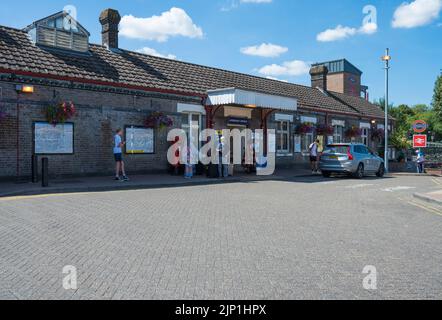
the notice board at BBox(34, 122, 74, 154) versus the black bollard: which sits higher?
the notice board at BBox(34, 122, 74, 154)

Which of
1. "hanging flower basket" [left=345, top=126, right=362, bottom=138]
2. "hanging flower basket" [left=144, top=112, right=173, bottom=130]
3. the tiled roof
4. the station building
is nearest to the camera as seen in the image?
the station building

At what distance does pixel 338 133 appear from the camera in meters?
29.4

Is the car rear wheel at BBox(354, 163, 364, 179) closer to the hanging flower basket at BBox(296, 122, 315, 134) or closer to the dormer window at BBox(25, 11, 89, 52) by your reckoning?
the hanging flower basket at BBox(296, 122, 315, 134)

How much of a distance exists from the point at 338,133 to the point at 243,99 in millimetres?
13268

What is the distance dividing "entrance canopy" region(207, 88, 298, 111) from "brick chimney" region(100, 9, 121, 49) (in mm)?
5044

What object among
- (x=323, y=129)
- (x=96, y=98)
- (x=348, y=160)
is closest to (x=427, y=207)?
(x=348, y=160)

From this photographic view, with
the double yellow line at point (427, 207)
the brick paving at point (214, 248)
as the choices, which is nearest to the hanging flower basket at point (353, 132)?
the double yellow line at point (427, 207)

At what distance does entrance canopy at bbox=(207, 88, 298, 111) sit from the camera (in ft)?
59.4

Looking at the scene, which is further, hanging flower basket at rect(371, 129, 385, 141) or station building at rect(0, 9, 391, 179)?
hanging flower basket at rect(371, 129, 385, 141)

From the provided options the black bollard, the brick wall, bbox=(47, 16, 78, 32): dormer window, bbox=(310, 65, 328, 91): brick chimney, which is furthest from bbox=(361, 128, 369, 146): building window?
the black bollard

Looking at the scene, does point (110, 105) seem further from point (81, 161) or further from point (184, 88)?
point (184, 88)

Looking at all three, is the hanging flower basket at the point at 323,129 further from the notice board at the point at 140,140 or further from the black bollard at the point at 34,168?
the black bollard at the point at 34,168

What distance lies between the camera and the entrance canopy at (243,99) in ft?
59.4

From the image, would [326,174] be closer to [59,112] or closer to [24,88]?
[59,112]
